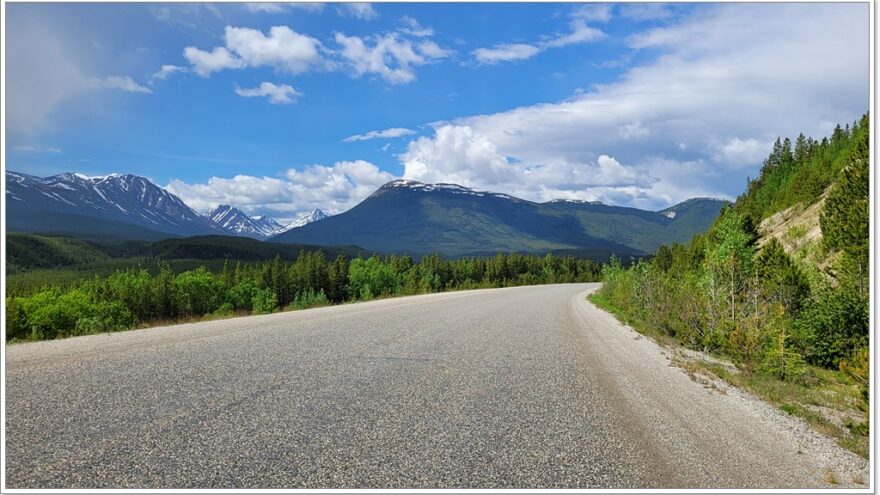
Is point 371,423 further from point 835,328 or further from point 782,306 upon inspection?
point 835,328

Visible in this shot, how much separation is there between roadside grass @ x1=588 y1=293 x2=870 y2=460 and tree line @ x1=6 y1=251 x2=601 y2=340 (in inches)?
683

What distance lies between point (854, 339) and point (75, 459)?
2617 cm

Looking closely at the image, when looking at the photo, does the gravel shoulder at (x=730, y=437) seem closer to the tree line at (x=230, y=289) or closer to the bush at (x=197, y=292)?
the tree line at (x=230, y=289)

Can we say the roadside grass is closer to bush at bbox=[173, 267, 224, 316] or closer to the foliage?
the foliage

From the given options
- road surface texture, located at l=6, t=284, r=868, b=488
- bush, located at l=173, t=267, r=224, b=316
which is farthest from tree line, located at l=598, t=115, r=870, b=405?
bush, located at l=173, t=267, r=224, b=316

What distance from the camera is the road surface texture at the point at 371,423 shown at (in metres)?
5.84

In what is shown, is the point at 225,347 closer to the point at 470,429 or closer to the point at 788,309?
the point at 470,429

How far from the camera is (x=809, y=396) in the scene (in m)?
12.1

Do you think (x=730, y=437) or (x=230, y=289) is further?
(x=230, y=289)

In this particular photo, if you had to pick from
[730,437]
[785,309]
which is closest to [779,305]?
[785,309]

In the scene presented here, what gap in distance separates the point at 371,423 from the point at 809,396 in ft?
33.9

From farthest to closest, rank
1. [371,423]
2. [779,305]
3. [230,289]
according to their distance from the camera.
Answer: [230,289] < [779,305] < [371,423]

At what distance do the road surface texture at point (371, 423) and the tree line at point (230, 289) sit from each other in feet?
15.3

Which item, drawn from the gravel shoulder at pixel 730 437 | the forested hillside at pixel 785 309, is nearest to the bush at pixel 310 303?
the forested hillside at pixel 785 309
